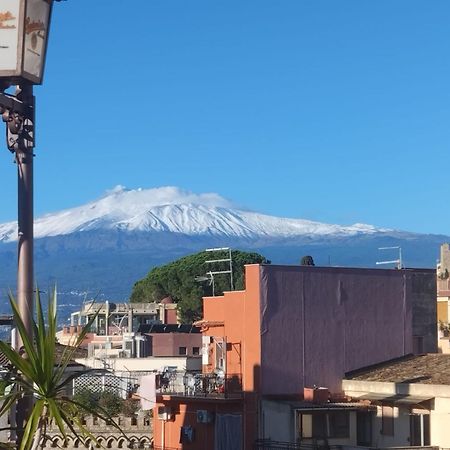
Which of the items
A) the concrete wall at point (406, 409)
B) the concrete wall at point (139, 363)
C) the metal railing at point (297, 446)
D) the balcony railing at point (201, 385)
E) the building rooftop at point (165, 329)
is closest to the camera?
the concrete wall at point (406, 409)

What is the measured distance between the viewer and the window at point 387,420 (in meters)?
36.5

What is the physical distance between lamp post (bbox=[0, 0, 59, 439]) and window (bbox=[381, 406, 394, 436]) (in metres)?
A: 18.2

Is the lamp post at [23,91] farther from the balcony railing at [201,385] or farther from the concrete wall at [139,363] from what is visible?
the concrete wall at [139,363]

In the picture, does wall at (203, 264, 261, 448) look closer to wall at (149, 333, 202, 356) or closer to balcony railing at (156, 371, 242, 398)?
balcony railing at (156, 371, 242, 398)

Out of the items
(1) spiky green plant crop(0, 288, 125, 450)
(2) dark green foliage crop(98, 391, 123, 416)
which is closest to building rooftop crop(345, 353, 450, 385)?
(2) dark green foliage crop(98, 391, 123, 416)

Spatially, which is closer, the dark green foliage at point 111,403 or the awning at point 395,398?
the awning at point 395,398

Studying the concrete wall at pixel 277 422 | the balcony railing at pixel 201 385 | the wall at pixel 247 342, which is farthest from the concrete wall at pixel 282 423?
the balcony railing at pixel 201 385

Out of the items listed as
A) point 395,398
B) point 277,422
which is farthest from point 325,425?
point 395,398

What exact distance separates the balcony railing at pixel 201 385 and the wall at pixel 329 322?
1.58 metres

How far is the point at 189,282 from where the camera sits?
377 feet

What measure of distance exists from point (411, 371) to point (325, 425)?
11.3 feet

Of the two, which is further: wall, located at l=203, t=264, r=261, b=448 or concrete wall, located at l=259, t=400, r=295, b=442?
wall, located at l=203, t=264, r=261, b=448

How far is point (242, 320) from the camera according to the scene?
38.7 meters

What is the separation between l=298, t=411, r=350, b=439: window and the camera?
36.0 m
